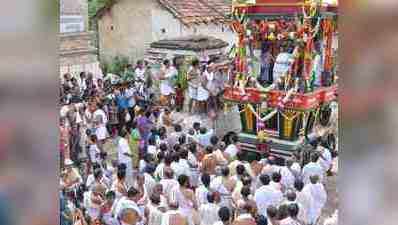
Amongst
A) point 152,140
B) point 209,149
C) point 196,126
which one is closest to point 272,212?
point 209,149

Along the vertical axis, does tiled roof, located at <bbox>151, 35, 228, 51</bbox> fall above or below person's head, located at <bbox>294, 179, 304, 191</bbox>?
above

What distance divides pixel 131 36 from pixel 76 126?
1.56ft

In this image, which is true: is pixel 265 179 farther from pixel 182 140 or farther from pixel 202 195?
pixel 182 140

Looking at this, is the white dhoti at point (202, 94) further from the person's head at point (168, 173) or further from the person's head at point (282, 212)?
the person's head at point (282, 212)

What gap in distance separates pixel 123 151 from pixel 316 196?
0.87 metres

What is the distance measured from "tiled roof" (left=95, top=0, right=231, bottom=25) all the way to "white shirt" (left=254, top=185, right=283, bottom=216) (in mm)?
663

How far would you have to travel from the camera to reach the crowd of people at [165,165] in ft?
8.56

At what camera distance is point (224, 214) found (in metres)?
2.69

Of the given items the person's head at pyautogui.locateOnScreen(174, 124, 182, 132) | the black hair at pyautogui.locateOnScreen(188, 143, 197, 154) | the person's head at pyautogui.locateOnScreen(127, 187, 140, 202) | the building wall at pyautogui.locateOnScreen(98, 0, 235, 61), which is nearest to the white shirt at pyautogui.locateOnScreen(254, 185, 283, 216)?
the black hair at pyautogui.locateOnScreen(188, 143, 197, 154)

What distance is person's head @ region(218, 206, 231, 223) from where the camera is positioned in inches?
106

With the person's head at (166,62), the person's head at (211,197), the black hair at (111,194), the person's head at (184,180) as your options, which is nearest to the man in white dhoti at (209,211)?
the person's head at (211,197)

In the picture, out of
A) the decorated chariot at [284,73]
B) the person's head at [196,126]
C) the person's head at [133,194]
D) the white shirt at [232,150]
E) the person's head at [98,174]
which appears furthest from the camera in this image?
the person's head at [98,174]

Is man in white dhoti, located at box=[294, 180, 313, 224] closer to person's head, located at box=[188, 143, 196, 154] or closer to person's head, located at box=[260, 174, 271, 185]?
person's head, located at box=[260, 174, 271, 185]
